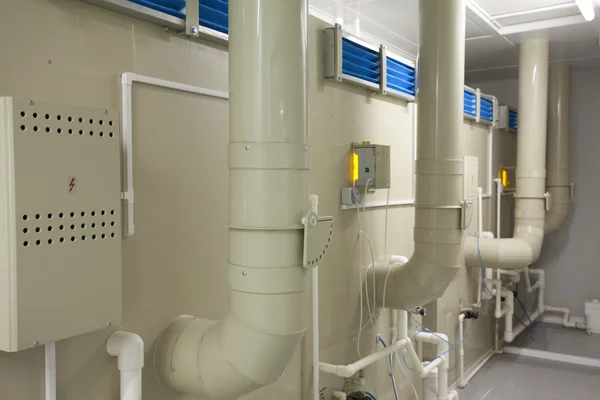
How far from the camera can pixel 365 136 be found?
2879mm

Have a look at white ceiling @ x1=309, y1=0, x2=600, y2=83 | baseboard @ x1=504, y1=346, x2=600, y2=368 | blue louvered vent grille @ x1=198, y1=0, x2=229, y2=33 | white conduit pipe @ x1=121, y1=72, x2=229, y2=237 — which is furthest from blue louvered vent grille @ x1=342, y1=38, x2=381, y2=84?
baseboard @ x1=504, y1=346, x2=600, y2=368

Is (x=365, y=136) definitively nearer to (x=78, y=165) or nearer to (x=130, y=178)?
(x=130, y=178)

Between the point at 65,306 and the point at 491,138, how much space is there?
4.28 metres

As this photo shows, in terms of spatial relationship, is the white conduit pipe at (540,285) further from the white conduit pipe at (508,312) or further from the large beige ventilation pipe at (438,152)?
the large beige ventilation pipe at (438,152)

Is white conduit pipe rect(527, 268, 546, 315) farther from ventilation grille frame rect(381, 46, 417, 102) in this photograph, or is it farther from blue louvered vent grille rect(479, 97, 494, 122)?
ventilation grille frame rect(381, 46, 417, 102)

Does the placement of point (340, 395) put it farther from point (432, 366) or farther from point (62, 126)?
point (62, 126)

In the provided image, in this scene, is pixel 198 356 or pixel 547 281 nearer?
pixel 198 356

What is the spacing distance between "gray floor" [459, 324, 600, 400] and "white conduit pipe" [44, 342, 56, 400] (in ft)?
11.1

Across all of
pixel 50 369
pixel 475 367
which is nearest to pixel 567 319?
pixel 475 367

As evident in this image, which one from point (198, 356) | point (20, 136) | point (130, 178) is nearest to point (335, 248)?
point (198, 356)

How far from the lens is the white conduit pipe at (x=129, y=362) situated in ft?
4.92

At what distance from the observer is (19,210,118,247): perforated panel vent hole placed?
1204 mm

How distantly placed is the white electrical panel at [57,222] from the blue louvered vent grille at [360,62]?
152 cm

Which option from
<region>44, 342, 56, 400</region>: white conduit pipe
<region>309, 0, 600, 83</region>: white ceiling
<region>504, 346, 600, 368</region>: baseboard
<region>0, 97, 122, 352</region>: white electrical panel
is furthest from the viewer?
<region>504, 346, 600, 368</region>: baseboard
